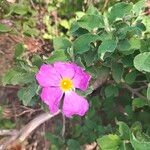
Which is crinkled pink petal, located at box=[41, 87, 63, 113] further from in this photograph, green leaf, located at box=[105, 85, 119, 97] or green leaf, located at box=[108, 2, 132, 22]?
green leaf, located at box=[105, 85, 119, 97]

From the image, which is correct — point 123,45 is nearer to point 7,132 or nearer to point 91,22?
point 91,22

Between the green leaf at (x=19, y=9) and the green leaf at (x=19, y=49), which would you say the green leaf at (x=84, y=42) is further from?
the green leaf at (x=19, y=9)

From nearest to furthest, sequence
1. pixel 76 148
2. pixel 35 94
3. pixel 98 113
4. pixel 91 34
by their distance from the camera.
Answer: pixel 91 34, pixel 35 94, pixel 76 148, pixel 98 113

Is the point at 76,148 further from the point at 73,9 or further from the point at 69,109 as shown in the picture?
the point at 73,9

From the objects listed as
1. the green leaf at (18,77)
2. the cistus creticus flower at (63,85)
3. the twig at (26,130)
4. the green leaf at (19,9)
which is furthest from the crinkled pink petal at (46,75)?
the green leaf at (19,9)

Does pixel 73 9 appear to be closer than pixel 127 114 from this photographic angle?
No

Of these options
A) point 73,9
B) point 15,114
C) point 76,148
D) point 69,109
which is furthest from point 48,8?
point 69,109

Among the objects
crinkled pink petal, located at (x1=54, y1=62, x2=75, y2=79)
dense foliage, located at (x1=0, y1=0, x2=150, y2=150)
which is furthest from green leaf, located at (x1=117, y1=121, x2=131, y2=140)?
crinkled pink petal, located at (x1=54, y1=62, x2=75, y2=79)
